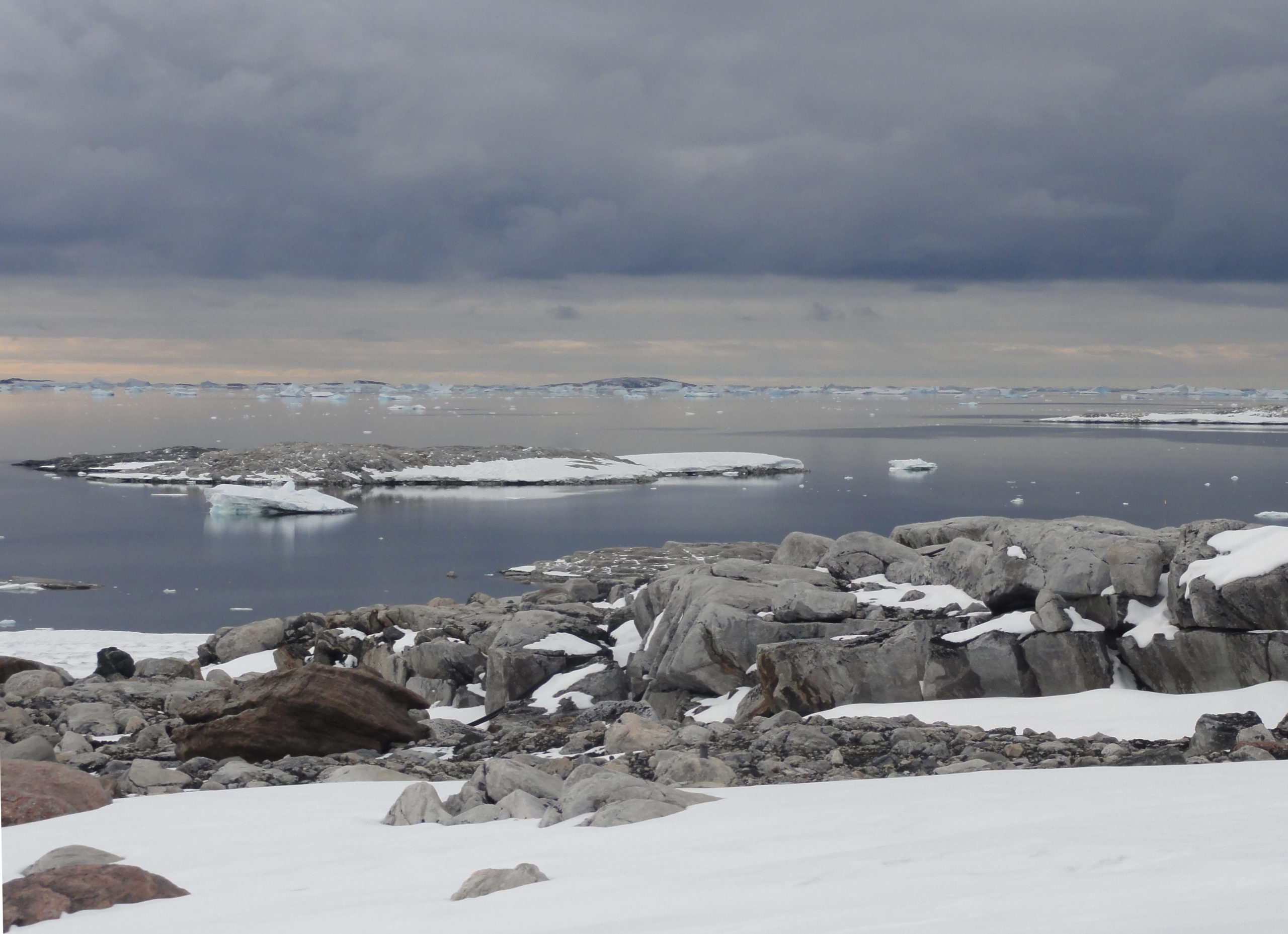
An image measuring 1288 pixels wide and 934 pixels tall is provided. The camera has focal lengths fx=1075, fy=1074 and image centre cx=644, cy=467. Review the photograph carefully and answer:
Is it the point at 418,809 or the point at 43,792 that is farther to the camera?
the point at 43,792

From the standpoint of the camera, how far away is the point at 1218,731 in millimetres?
8133

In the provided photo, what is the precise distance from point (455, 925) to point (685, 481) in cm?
6514

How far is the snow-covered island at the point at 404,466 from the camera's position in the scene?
2689 inches

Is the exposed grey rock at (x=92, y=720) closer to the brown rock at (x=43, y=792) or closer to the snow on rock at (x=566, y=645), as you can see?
the brown rock at (x=43, y=792)

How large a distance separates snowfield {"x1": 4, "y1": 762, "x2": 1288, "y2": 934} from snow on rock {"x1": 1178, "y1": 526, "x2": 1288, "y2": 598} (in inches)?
149

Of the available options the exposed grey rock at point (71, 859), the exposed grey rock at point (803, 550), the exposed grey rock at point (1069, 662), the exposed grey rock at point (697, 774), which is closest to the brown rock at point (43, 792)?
the exposed grey rock at point (71, 859)

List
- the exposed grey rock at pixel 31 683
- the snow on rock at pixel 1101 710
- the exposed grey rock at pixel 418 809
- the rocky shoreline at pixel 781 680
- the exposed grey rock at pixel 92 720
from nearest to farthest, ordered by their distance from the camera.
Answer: the exposed grey rock at pixel 418 809 < the rocky shoreline at pixel 781 680 < the snow on rock at pixel 1101 710 < the exposed grey rock at pixel 92 720 < the exposed grey rock at pixel 31 683

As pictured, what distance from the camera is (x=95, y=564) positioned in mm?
38656

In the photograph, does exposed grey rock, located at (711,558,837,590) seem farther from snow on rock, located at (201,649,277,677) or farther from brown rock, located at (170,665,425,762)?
snow on rock, located at (201,649,277,677)

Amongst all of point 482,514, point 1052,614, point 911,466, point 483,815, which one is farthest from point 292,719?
point 911,466

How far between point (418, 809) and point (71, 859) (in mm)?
1951

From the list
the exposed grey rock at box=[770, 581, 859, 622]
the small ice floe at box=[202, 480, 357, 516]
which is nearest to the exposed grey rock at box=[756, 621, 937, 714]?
the exposed grey rock at box=[770, 581, 859, 622]

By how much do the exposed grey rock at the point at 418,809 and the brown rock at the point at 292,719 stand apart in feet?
13.9

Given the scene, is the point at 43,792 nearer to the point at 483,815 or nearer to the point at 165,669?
the point at 483,815
